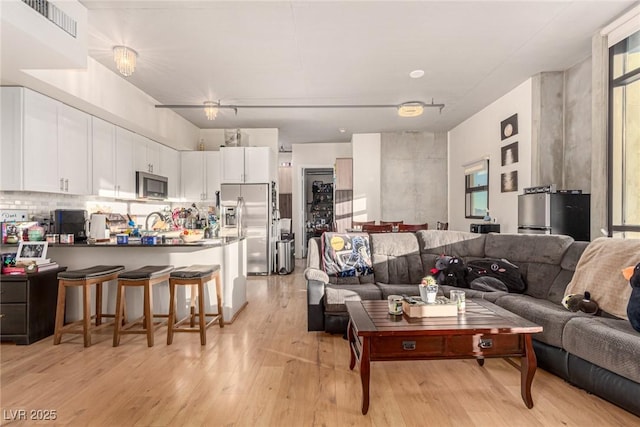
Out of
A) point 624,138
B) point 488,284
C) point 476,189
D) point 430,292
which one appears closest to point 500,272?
point 488,284

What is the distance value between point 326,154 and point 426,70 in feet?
14.8

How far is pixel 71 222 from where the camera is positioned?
4.01 metres

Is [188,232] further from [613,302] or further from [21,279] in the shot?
[613,302]

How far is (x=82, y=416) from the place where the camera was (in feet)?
6.59

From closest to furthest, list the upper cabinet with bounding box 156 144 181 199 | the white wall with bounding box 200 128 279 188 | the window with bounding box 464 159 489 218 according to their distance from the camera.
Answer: the upper cabinet with bounding box 156 144 181 199, the window with bounding box 464 159 489 218, the white wall with bounding box 200 128 279 188

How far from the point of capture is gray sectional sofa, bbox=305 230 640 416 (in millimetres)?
2037

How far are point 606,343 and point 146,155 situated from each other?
5.85m

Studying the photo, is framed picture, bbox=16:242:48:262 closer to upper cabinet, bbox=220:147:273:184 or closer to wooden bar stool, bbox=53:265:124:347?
wooden bar stool, bbox=53:265:124:347

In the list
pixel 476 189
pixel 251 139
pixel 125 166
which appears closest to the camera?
pixel 125 166

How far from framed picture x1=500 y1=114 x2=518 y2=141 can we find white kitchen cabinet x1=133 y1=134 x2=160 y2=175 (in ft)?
18.4

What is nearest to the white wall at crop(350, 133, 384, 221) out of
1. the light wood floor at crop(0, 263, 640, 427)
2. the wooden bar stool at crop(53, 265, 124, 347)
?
the light wood floor at crop(0, 263, 640, 427)

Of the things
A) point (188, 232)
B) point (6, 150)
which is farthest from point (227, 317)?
point (6, 150)

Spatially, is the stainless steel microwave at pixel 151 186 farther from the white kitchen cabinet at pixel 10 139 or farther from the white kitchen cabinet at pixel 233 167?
the white kitchen cabinet at pixel 10 139

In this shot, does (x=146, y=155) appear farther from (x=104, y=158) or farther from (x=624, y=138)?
(x=624, y=138)
